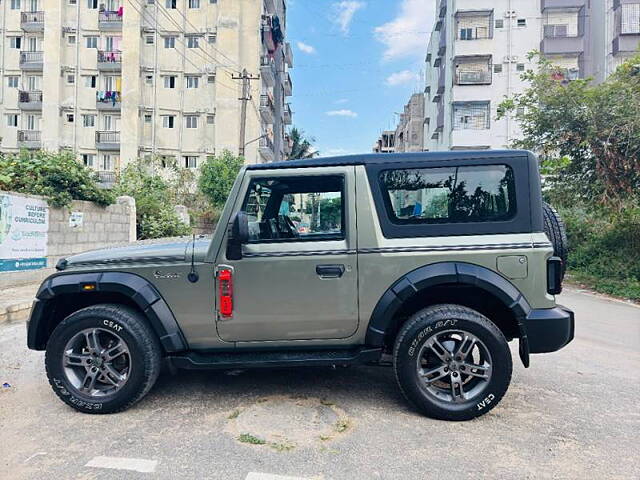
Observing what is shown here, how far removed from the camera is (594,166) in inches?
427

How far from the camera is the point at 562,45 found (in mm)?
29453

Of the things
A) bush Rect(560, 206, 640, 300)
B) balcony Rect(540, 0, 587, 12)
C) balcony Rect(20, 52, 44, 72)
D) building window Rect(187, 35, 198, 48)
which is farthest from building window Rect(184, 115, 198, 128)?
balcony Rect(540, 0, 587, 12)

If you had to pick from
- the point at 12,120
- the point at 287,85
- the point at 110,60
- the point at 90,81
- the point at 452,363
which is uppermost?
the point at 287,85

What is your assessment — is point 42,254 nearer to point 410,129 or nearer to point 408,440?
point 408,440

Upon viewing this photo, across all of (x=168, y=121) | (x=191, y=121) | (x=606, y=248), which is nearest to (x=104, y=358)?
(x=606, y=248)

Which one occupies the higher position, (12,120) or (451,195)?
(12,120)

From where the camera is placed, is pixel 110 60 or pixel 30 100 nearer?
pixel 110 60

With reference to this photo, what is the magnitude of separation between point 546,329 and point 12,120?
41644 mm

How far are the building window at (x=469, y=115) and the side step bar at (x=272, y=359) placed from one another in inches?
1196

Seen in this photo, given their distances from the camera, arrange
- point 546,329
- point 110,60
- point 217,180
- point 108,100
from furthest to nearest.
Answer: point 110,60 → point 108,100 → point 217,180 → point 546,329

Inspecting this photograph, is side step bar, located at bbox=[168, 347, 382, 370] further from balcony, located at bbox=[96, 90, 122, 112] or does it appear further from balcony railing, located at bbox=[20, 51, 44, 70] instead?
balcony railing, located at bbox=[20, 51, 44, 70]

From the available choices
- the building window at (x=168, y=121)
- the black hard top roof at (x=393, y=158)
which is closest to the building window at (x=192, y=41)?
the building window at (x=168, y=121)

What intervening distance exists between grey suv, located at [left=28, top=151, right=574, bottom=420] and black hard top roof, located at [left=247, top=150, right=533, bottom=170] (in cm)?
1

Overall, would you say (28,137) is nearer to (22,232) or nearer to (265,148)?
(265,148)
